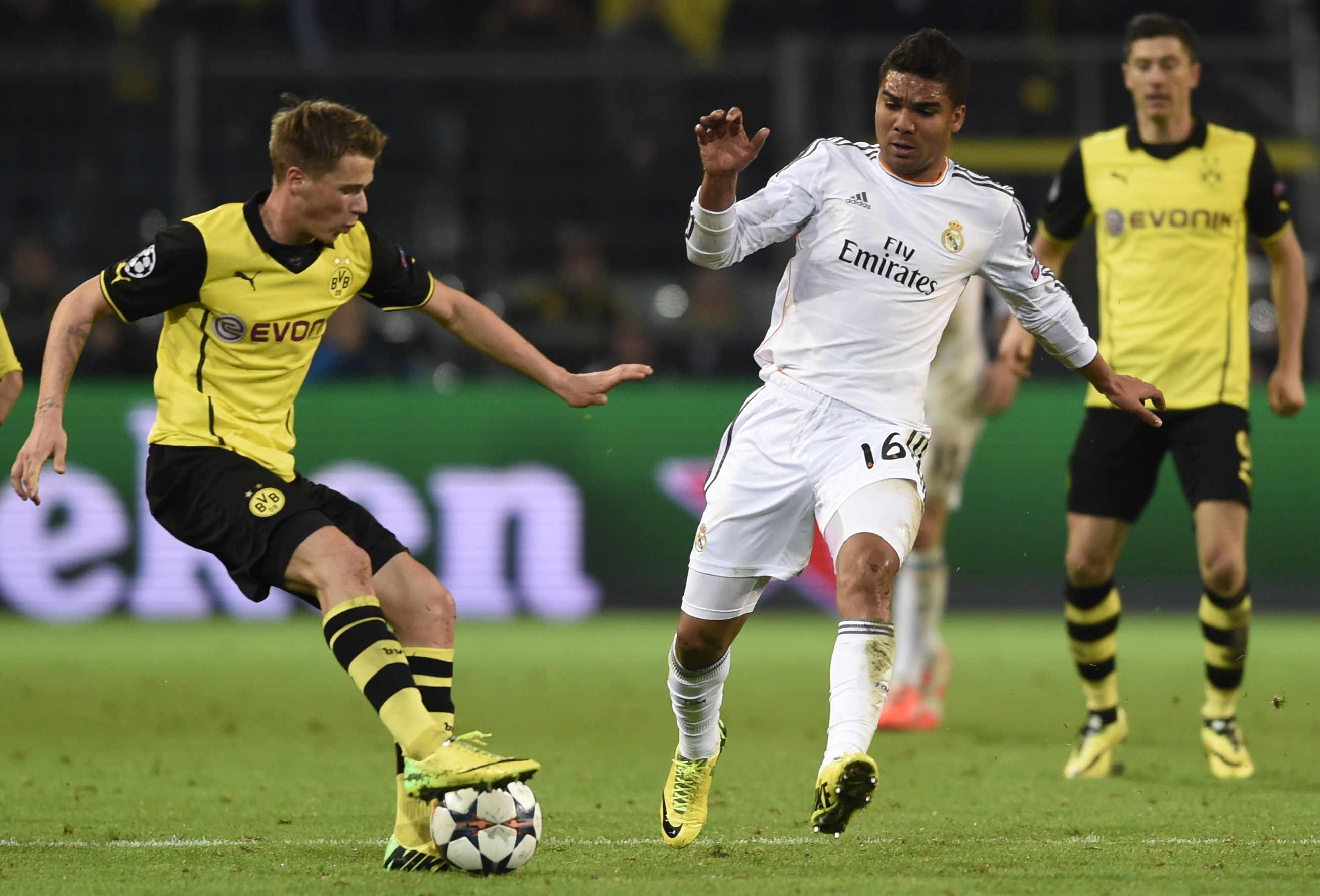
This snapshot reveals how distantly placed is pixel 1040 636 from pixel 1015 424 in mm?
1523

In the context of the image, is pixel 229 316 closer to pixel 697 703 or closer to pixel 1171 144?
pixel 697 703

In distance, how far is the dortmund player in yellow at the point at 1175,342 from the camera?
267 inches

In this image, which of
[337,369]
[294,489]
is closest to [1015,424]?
[337,369]

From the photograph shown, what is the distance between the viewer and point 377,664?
4730 mm

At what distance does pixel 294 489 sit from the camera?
5.11 m

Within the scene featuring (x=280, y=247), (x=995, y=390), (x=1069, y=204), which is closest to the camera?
(x=280, y=247)

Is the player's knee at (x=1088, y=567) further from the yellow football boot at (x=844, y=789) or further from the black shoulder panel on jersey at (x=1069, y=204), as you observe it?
the yellow football boot at (x=844, y=789)

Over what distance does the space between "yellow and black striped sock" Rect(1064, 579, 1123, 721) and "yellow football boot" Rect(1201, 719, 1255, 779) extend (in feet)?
1.19

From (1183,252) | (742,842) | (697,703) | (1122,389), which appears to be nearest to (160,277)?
(697,703)

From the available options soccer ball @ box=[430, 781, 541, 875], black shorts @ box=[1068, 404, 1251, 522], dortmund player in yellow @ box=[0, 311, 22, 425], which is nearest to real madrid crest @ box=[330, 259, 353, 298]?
dortmund player in yellow @ box=[0, 311, 22, 425]

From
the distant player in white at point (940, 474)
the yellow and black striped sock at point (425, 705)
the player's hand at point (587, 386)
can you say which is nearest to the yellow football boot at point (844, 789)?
the yellow and black striped sock at point (425, 705)

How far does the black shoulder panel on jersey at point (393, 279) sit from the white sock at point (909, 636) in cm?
359

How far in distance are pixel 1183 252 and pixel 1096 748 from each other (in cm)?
192

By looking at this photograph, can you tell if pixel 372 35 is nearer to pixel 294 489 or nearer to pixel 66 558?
pixel 66 558
